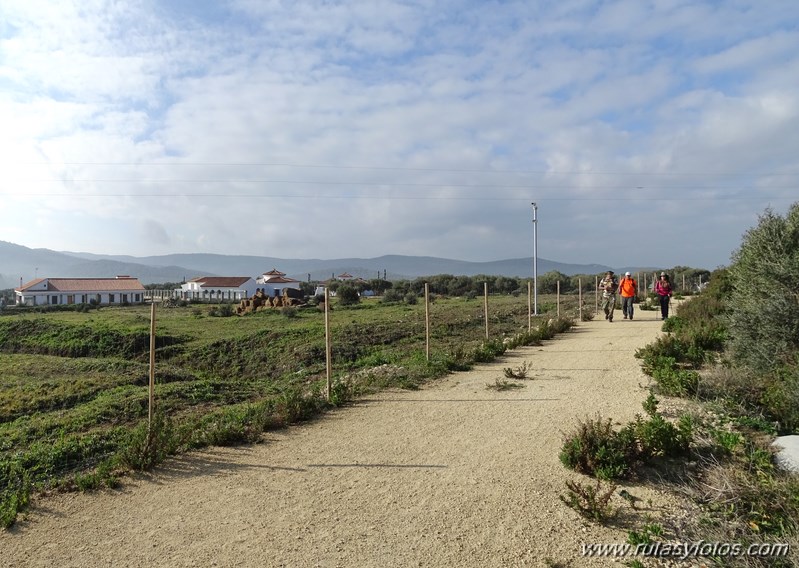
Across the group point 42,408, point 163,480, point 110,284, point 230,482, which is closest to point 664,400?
point 230,482

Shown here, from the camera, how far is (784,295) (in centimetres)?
844

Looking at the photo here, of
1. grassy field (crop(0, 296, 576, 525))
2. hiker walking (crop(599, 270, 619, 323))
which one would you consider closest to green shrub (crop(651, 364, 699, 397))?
grassy field (crop(0, 296, 576, 525))

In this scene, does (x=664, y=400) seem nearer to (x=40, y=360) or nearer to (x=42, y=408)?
(x=42, y=408)

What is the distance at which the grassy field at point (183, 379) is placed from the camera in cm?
721

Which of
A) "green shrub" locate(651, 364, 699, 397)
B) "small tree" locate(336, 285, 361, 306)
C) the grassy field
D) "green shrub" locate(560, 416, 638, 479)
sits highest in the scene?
"small tree" locate(336, 285, 361, 306)

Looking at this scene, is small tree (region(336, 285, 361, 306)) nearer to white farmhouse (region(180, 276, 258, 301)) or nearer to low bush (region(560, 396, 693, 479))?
low bush (region(560, 396, 693, 479))

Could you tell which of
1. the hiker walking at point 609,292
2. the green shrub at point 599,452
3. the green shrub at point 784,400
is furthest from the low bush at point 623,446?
the hiker walking at point 609,292

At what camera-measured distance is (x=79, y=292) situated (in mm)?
77000

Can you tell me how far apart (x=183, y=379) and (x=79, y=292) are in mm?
71790

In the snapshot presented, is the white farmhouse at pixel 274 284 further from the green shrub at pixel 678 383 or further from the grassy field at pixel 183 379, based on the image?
the green shrub at pixel 678 383

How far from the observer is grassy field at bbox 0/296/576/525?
7.21m

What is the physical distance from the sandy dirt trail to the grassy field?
1.87 feet

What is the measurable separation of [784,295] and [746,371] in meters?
1.29

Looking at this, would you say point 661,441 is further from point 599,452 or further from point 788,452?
point 788,452
